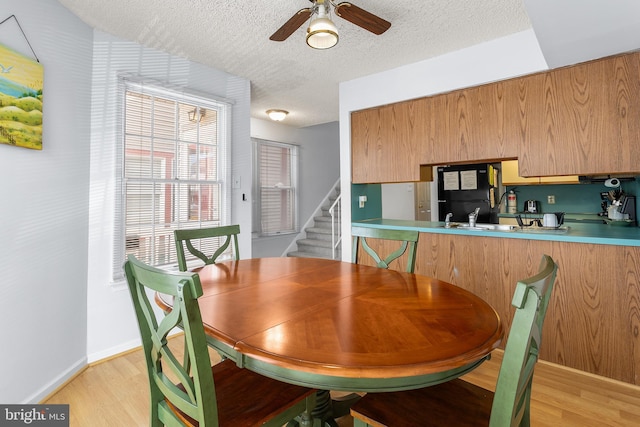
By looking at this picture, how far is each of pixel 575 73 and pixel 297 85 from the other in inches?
103

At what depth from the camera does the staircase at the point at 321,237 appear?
5.38 metres

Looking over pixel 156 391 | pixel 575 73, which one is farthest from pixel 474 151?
pixel 156 391

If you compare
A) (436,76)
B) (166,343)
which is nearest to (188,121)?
(436,76)

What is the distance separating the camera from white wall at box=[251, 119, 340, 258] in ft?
17.5

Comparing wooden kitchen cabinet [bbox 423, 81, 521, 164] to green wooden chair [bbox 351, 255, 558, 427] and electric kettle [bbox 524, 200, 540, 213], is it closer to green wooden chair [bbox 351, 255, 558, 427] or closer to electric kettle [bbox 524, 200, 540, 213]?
green wooden chair [bbox 351, 255, 558, 427]

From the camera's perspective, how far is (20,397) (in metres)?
1.87

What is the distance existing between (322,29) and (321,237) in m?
4.23

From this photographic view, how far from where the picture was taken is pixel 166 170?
300cm

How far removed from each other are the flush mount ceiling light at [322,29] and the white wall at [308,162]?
11.3ft

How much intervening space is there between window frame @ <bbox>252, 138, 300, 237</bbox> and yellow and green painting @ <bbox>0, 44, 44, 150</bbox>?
324 centimetres

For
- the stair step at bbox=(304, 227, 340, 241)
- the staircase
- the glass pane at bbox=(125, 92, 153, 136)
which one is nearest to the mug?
the staircase

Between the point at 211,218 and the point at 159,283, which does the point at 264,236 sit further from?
the point at 159,283

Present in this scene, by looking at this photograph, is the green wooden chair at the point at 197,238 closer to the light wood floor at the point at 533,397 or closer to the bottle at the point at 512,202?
the light wood floor at the point at 533,397
